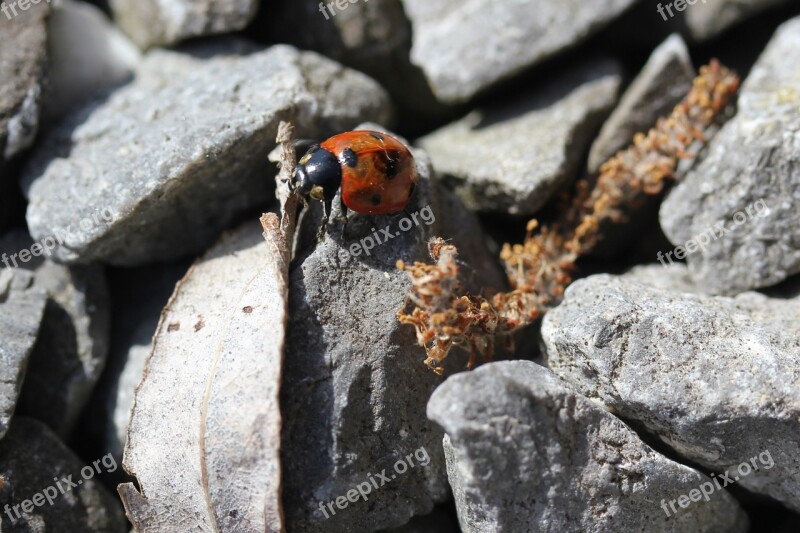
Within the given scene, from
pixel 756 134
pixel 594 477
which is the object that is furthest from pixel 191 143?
pixel 756 134

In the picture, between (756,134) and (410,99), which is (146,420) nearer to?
(410,99)

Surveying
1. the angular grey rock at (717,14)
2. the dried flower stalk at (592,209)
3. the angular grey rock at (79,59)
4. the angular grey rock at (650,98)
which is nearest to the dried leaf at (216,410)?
the dried flower stalk at (592,209)

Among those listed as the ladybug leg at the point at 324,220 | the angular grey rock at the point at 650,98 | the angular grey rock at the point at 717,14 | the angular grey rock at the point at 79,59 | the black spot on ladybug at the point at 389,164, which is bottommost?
the angular grey rock at the point at 650,98

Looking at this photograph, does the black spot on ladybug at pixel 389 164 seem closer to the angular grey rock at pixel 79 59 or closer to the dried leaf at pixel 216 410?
the dried leaf at pixel 216 410

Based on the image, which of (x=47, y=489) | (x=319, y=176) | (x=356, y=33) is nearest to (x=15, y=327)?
(x=47, y=489)

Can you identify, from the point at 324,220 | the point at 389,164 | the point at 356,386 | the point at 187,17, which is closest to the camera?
the point at 356,386

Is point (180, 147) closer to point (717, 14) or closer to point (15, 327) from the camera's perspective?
point (15, 327)
